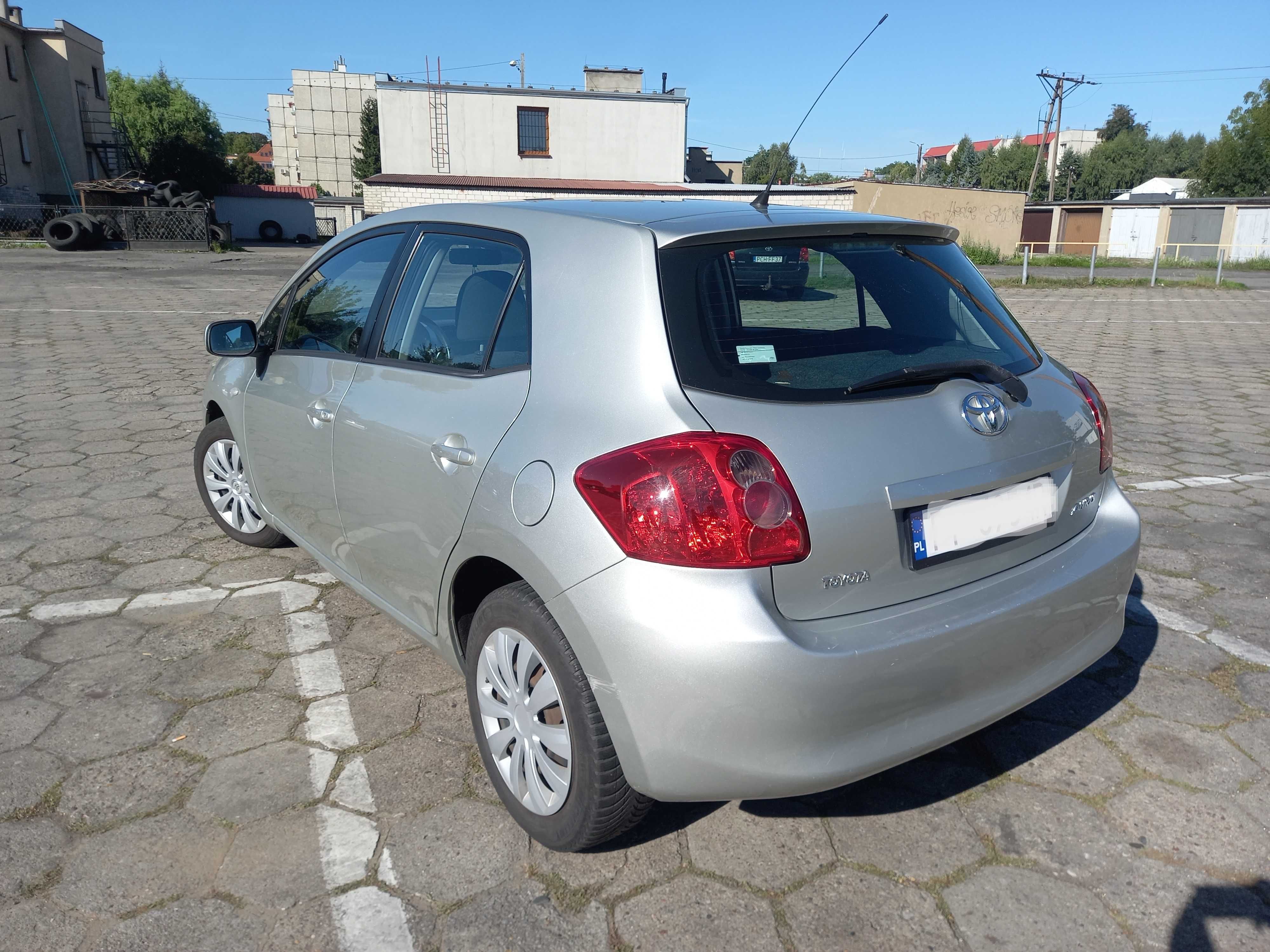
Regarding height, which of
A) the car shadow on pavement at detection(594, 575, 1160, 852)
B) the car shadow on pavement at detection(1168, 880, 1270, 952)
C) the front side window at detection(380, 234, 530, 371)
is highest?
the front side window at detection(380, 234, 530, 371)

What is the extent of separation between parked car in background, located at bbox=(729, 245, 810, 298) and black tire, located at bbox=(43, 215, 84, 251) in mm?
33388

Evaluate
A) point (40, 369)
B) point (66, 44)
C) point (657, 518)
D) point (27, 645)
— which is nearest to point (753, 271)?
point (657, 518)

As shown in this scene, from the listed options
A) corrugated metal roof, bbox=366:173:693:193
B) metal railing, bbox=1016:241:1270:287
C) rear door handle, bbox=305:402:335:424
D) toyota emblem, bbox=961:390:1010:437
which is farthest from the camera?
corrugated metal roof, bbox=366:173:693:193

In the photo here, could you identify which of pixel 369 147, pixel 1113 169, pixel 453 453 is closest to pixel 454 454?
pixel 453 453

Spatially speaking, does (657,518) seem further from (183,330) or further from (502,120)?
(502,120)

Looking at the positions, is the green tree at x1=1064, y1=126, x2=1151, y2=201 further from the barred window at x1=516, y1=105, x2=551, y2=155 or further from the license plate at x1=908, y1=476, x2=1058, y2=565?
the license plate at x1=908, y1=476, x2=1058, y2=565

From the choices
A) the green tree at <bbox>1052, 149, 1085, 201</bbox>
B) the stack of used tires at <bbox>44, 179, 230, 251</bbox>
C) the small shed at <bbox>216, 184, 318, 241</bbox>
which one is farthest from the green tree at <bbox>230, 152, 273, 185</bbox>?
the green tree at <bbox>1052, 149, 1085, 201</bbox>

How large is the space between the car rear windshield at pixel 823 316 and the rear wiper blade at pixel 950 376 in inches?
0.6

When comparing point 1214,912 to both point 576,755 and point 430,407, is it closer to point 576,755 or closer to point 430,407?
point 576,755

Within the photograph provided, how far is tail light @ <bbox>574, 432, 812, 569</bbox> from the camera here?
190 centimetres

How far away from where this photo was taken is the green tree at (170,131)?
5841 cm

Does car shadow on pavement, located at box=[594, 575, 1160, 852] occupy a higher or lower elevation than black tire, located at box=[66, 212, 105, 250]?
lower

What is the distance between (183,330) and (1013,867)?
12.4 meters

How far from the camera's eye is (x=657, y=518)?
1.91 m
